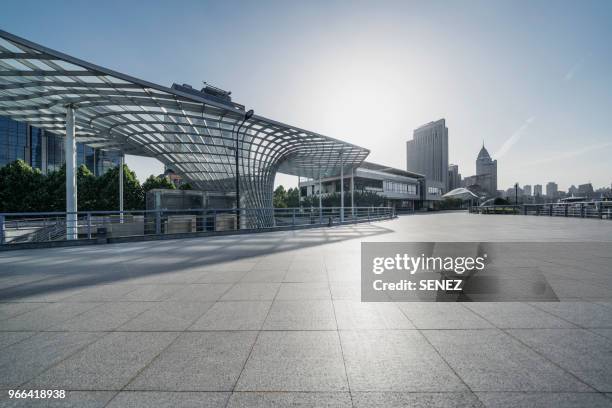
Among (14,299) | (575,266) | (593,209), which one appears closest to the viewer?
(14,299)

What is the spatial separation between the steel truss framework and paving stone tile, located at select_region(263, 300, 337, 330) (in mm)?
12346

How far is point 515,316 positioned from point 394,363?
2.00m

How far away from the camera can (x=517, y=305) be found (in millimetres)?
3443

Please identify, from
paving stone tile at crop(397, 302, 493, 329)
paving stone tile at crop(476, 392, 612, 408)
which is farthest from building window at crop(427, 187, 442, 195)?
paving stone tile at crop(476, 392, 612, 408)

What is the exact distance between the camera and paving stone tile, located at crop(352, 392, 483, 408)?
1.77 metres

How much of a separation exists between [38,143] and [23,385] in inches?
3688

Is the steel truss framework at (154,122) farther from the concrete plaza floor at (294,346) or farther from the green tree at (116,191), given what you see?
the concrete plaza floor at (294,346)

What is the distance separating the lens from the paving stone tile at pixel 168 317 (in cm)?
301

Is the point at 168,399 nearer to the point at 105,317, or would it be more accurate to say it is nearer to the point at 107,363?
the point at 107,363

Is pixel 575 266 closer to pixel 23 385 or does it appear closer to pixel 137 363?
pixel 137 363

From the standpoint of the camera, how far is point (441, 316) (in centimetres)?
318

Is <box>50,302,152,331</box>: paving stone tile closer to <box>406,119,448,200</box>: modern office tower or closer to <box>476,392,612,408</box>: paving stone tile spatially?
<box>476,392,612,408</box>: paving stone tile

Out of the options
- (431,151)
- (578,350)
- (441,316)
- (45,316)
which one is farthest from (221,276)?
(431,151)

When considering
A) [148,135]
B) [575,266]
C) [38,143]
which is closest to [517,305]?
[575,266]
